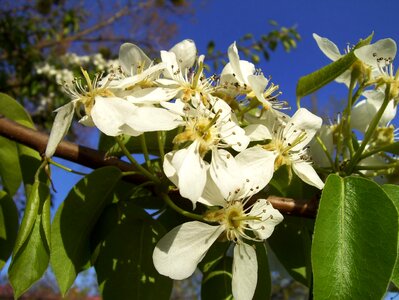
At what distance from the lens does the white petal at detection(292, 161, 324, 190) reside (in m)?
0.85

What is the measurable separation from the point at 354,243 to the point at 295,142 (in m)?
0.25

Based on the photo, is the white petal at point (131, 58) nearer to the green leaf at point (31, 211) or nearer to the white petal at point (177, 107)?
the white petal at point (177, 107)

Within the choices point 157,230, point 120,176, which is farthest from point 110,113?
point 157,230

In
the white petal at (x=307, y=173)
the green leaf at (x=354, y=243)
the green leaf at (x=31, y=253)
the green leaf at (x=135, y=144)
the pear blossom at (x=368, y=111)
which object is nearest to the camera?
the green leaf at (x=354, y=243)

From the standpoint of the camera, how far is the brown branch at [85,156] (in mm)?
865

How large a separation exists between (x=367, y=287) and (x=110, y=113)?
0.45 m

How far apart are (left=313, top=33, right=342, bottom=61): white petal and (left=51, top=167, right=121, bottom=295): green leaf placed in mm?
508

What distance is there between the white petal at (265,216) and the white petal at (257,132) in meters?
0.12

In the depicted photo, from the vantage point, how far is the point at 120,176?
867 millimetres

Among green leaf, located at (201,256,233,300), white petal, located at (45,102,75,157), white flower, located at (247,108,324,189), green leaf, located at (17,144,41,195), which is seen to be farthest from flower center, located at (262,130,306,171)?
green leaf, located at (17,144,41,195)

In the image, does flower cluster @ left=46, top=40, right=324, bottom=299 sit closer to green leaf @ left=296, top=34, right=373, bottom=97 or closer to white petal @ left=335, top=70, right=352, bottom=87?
green leaf @ left=296, top=34, right=373, bottom=97

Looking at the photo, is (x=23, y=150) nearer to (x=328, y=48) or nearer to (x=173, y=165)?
(x=173, y=165)

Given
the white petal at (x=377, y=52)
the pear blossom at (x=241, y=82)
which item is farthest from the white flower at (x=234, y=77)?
the white petal at (x=377, y=52)

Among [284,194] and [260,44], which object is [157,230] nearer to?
[284,194]
